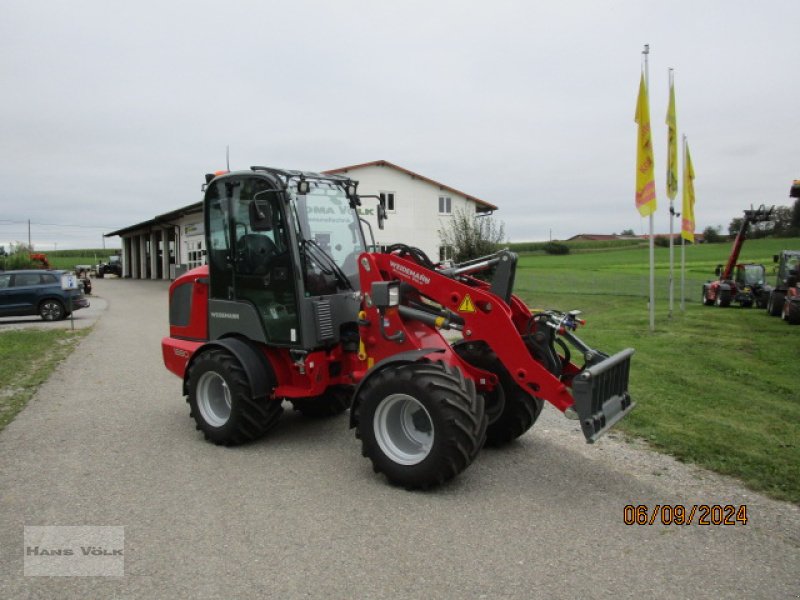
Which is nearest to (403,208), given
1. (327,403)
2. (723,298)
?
(723,298)

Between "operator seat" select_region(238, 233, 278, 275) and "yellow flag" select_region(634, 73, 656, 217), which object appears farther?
"yellow flag" select_region(634, 73, 656, 217)

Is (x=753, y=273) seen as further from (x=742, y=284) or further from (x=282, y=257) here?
(x=282, y=257)

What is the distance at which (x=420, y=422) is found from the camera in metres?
5.39

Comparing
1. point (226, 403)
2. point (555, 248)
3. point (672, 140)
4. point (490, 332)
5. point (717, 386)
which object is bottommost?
point (717, 386)

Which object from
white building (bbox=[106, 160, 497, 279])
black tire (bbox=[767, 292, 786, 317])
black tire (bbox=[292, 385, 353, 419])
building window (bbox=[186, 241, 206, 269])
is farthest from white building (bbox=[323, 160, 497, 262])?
black tire (bbox=[292, 385, 353, 419])

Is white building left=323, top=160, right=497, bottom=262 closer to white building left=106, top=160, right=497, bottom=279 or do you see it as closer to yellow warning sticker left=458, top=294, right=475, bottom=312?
white building left=106, top=160, right=497, bottom=279

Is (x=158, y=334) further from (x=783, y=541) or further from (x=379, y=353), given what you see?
(x=783, y=541)

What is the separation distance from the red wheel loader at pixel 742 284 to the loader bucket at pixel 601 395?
19826mm

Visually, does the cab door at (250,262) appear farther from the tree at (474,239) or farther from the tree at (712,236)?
the tree at (712,236)

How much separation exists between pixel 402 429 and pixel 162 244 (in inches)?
1862

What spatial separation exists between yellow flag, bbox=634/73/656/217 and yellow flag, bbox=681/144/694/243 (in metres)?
5.60

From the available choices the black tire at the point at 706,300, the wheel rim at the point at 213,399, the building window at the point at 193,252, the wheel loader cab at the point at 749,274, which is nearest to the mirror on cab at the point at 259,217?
the wheel rim at the point at 213,399

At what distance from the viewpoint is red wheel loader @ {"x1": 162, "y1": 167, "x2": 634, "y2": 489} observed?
4980 millimetres
